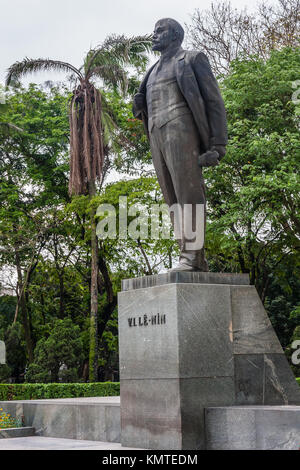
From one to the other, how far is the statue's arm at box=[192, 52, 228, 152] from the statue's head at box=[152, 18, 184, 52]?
42 cm

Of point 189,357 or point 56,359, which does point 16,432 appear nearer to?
point 189,357

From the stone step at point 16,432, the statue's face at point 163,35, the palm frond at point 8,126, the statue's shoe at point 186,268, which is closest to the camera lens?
the statue's shoe at point 186,268

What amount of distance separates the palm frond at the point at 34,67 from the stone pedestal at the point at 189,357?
15845mm

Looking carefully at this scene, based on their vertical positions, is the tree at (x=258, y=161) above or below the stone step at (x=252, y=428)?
above

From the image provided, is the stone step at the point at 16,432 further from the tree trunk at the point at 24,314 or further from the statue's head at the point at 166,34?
the tree trunk at the point at 24,314

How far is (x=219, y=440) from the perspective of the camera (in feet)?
20.0

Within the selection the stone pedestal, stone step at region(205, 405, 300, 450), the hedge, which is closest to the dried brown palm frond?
the hedge

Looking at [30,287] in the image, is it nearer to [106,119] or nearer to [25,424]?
[106,119]

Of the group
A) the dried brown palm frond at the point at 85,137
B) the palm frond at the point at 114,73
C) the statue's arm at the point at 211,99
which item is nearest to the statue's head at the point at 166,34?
the statue's arm at the point at 211,99

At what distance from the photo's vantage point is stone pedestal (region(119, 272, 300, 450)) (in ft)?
20.4

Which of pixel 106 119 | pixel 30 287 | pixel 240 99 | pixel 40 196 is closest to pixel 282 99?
pixel 240 99

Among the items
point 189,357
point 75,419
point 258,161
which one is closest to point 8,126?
point 258,161

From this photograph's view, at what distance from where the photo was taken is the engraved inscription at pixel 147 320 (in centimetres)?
646

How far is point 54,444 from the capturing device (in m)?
7.46
